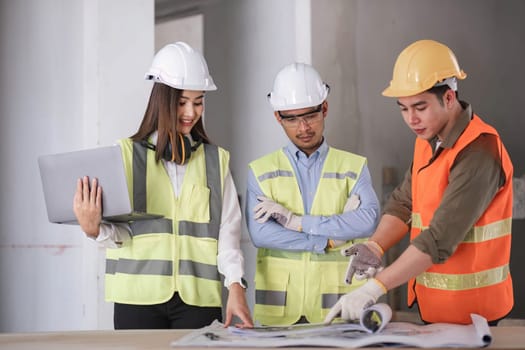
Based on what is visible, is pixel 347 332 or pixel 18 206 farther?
pixel 18 206

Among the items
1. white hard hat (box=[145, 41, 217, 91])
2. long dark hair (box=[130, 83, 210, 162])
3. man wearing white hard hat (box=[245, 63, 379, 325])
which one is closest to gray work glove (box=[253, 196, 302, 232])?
man wearing white hard hat (box=[245, 63, 379, 325])

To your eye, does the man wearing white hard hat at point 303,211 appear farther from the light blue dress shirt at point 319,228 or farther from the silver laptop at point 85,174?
the silver laptop at point 85,174

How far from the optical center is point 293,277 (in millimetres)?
3889

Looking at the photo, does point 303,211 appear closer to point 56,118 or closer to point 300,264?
point 300,264

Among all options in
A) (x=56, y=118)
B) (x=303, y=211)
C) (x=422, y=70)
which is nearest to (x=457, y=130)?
(x=422, y=70)

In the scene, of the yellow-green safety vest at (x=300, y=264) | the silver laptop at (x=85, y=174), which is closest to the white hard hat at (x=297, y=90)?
the yellow-green safety vest at (x=300, y=264)

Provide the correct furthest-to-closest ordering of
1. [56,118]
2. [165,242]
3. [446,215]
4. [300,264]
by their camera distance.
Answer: [56,118], [300,264], [165,242], [446,215]

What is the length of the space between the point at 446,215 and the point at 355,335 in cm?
63

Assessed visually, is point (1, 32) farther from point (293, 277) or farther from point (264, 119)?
point (293, 277)

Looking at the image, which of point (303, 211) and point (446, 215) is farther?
point (303, 211)

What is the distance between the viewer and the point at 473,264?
292 cm

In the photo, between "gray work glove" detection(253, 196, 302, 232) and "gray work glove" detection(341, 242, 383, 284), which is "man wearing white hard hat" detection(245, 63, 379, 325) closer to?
"gray work glove" detection(253, 196, 302, 232)

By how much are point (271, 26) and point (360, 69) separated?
30.8 inches

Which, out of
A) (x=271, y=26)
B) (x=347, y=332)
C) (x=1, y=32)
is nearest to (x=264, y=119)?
(x=271, y=26)
